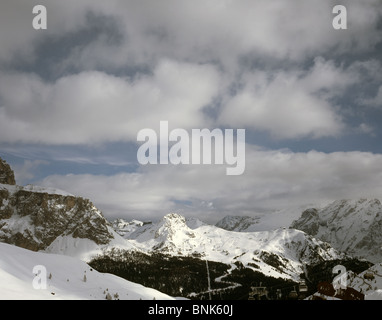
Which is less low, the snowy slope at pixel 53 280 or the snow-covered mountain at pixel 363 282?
the snowy slope at pixel 53 280

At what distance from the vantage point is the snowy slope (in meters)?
15.9

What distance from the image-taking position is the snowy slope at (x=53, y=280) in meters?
15.9

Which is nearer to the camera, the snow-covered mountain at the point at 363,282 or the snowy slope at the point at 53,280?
the snowy slope at the point at 53,280

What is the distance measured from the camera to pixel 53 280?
Result: 18.9 m

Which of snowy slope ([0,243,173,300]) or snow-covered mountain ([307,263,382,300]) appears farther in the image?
snow-covered mountain ([307,263,382,300])

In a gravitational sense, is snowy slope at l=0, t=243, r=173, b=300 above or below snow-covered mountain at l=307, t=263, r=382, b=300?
above

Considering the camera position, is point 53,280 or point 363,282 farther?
point 363,282

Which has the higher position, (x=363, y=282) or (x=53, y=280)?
(x=53, y=280)
